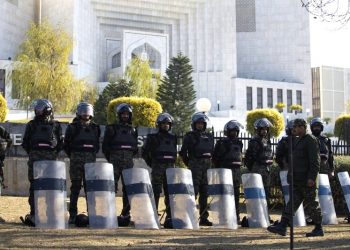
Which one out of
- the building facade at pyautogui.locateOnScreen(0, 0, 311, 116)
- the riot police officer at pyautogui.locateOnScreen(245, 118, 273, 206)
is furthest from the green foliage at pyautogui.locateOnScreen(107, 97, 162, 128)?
the building facade at pyautogui.locateOnScreen(0, 0, 311, 116)

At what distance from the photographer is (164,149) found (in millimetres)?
10023

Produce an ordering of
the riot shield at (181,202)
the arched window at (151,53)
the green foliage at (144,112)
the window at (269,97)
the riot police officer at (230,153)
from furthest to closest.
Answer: the window at (269,97) → the arched window at (151,53) → the green foliage at (144,112) → the riot police officer at (230,153) → the riot shield at (181,202)

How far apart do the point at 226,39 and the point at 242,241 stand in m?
78.7

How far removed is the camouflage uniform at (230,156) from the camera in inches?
416

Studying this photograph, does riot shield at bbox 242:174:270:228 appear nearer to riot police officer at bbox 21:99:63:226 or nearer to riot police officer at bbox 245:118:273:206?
riot police officer at bbox 245:118:273:206

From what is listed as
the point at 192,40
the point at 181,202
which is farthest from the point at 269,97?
the point at 181,202

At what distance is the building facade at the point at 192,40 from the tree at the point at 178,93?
66.1ft

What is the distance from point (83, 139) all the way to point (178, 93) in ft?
147

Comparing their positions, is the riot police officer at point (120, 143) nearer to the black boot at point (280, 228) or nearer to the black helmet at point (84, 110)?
the black helmet at point (84, 110)

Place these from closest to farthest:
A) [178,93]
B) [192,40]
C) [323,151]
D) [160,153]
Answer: [160,153] < [323,151] < [178,93] < [192,40]

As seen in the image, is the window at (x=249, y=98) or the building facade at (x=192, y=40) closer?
the building facade at (x=192, y=40)

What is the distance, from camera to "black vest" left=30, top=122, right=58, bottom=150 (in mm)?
9250

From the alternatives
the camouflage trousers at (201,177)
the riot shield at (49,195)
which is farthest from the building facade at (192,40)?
the riot shield at (49,195)

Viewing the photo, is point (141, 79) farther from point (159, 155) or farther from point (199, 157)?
point (159, 155)
